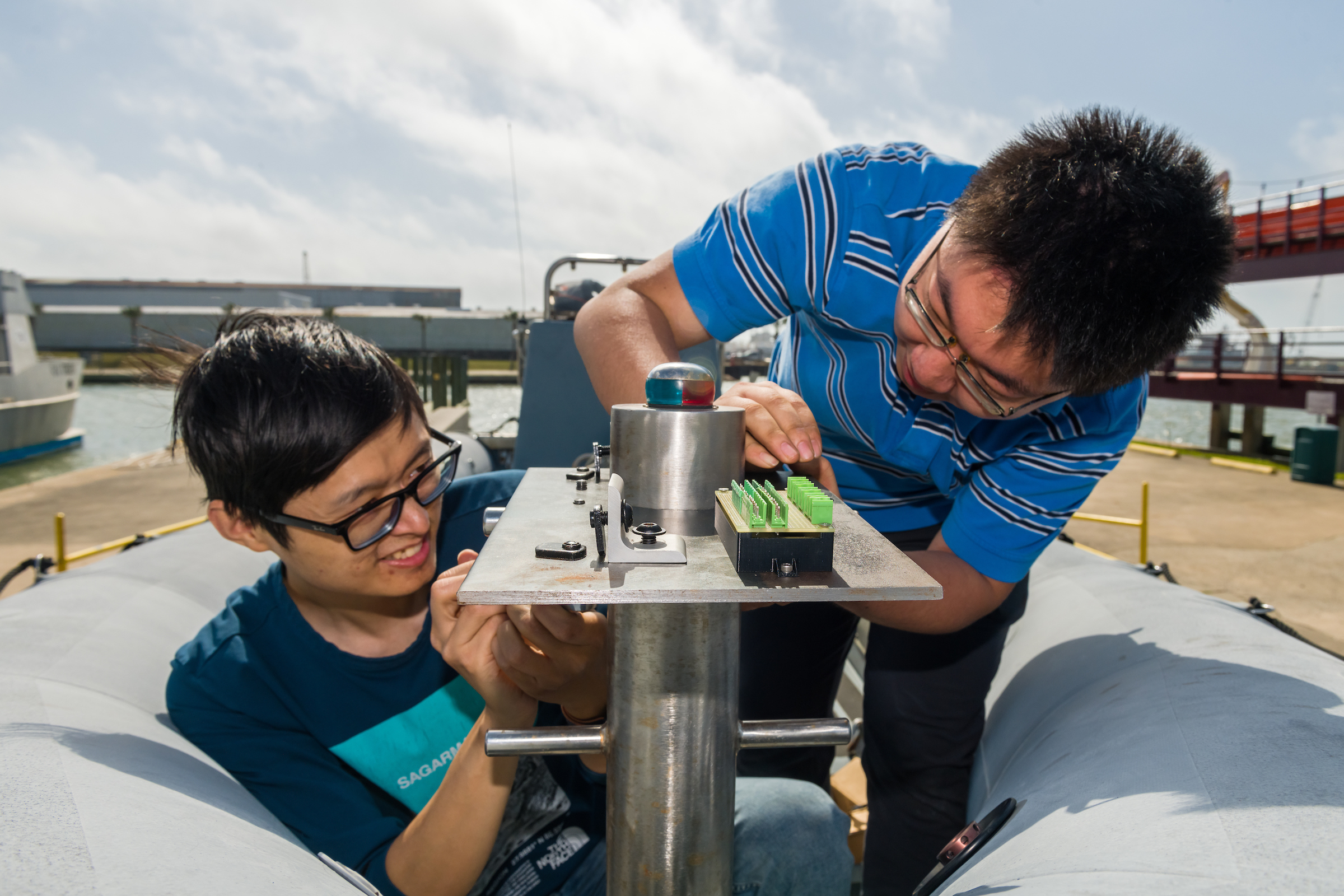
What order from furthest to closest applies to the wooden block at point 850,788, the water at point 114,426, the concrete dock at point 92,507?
the water at point 114,426 → the concrete dock at point 92,507 → the wooden block at point 850,788

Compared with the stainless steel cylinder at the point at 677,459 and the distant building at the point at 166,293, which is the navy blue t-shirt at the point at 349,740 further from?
the distant building at the point at 166,293

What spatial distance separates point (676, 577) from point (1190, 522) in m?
8.38

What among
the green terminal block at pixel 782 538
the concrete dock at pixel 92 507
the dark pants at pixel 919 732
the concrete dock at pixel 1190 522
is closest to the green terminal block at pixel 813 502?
the green terminal block at pixel 782 538

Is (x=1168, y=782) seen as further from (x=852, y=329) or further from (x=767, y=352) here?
(x=767, y=352)

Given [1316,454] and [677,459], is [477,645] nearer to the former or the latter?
[677,459]

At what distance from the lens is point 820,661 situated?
1829 millimetres

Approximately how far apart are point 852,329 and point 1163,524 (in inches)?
285

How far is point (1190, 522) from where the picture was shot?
23.5 feet

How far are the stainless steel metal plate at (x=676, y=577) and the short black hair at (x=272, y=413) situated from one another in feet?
1.76

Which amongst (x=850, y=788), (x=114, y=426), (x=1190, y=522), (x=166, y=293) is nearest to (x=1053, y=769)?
(x=850, y=788)

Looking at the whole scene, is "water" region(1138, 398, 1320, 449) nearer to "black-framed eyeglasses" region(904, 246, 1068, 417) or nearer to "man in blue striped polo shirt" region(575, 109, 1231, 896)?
"man in blue striped polo shirt" region(575, 109, 1231, 896)

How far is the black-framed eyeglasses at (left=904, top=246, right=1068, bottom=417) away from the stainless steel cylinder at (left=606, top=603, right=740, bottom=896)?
60 centimetres

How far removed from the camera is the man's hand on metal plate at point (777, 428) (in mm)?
875

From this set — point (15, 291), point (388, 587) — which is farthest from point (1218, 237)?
point (15, 291)
